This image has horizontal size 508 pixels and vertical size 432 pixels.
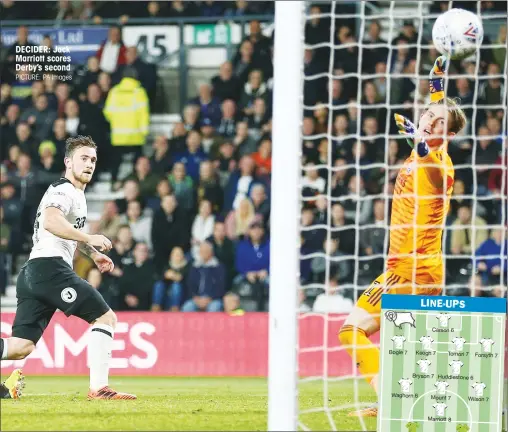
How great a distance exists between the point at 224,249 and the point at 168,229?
0.64 metres

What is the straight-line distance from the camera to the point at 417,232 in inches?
275

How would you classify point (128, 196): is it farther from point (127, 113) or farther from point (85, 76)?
point (85, 76)

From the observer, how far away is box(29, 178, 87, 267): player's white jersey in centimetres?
698

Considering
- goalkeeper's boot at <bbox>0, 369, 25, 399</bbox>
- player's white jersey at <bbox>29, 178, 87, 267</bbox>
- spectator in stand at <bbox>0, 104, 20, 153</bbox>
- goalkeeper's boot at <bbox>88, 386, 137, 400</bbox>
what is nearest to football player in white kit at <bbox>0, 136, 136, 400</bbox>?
player's white jersey at <bbox>29, 178, 87, 267</bbox>

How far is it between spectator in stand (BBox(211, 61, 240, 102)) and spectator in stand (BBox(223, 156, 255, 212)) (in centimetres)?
103

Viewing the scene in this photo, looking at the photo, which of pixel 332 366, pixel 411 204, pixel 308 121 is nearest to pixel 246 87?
pixel 308 121

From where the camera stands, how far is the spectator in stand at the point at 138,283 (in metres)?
10.6

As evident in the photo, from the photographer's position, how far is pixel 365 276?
10.3m

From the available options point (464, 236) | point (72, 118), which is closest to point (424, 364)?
point (464, 236)

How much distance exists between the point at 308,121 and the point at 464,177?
1669 millimetres

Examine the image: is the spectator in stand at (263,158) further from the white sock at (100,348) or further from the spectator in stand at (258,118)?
the white sock at (100,348)

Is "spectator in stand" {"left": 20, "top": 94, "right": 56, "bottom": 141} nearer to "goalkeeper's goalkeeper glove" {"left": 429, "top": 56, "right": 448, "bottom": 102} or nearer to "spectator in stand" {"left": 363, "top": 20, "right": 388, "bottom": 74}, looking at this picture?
"spectator in stand" {"left": 363, "top": 20, "right": 388, "bottom": 74}

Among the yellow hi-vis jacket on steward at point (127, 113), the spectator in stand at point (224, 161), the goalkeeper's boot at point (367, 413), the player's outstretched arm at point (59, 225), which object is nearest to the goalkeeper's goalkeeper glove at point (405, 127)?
the goalkeeper's boot at point (367, 413)

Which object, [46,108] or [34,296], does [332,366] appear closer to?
[34,296]
